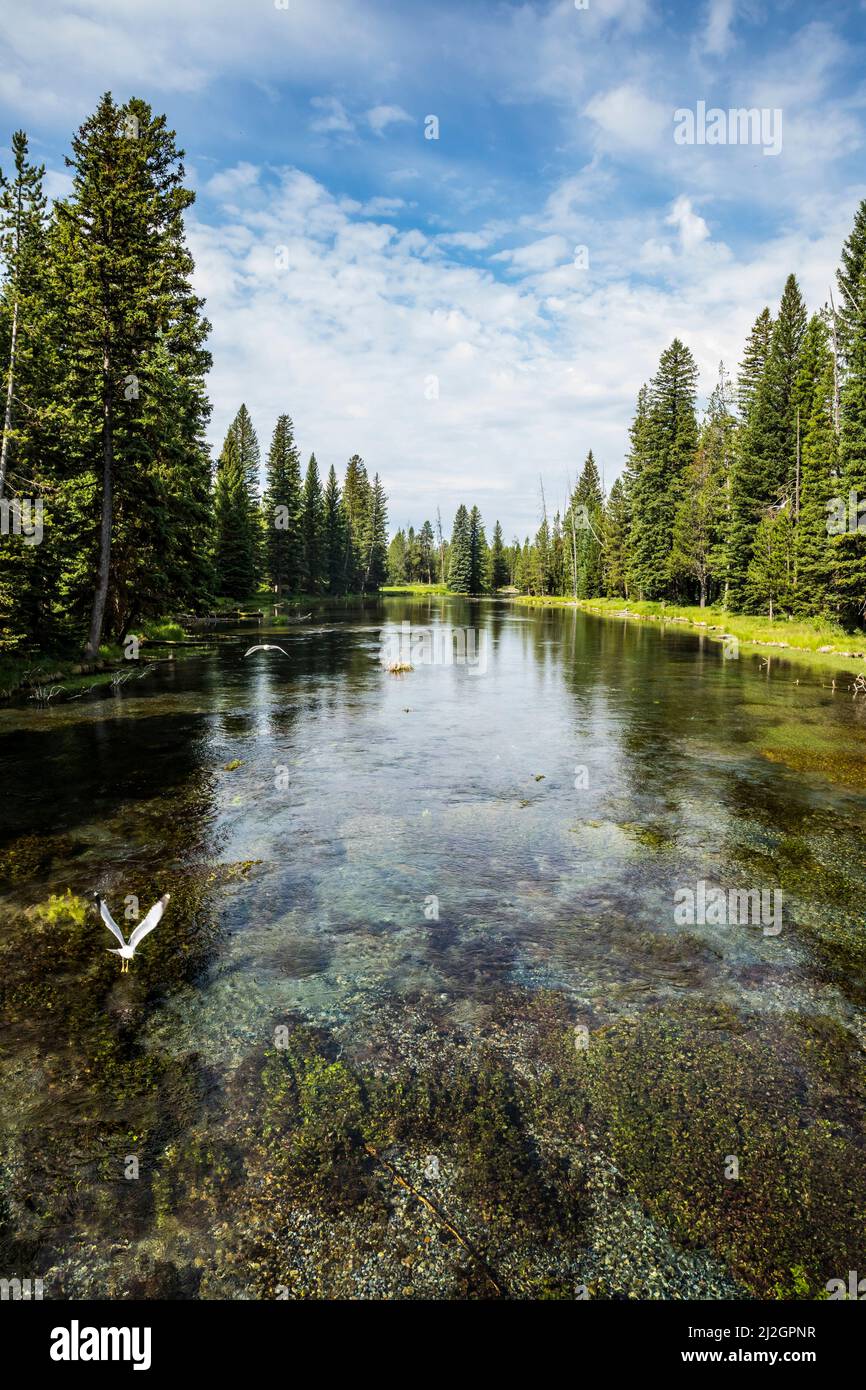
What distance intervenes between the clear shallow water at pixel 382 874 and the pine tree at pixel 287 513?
200ft

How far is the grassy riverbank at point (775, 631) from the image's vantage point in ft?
117

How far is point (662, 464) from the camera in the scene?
71438 millimetres

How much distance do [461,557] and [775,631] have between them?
363 ft

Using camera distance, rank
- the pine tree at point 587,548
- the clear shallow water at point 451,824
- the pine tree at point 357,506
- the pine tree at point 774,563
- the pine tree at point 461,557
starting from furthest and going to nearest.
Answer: the pine tree at point 461,557, the pine tree at point 357,506, the pine tree at point 587,548, the pine tree at point 774,563, the clear shallow water at point 451,824

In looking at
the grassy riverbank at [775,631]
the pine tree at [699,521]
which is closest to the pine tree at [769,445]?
the grassy riverbank at [775,631]

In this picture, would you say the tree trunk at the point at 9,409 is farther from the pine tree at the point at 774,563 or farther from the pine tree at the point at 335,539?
the pine tree at the point at 335,539

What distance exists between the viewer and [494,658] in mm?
37531

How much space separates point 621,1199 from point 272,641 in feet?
137

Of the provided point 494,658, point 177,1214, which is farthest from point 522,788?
point 494,658

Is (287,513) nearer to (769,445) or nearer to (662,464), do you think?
(662,464)

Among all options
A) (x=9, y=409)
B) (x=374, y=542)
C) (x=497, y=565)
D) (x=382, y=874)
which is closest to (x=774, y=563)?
(x=9, y=409)

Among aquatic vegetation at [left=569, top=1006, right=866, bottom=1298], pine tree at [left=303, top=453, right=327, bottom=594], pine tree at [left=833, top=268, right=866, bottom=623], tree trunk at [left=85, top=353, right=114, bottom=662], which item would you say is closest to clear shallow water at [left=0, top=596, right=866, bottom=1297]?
aquatic vegetation at [left=569, top=1006, right=866, bottom=1298]

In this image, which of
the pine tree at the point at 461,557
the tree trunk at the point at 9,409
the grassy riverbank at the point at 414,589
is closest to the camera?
the tree trunk at the point at 9,409

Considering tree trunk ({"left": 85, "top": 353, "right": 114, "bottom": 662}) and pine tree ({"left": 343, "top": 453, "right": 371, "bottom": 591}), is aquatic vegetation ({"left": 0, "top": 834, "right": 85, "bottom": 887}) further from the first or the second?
pine tree ({"left": 343, "top": 453, "right": 371, "bottom": 591})
